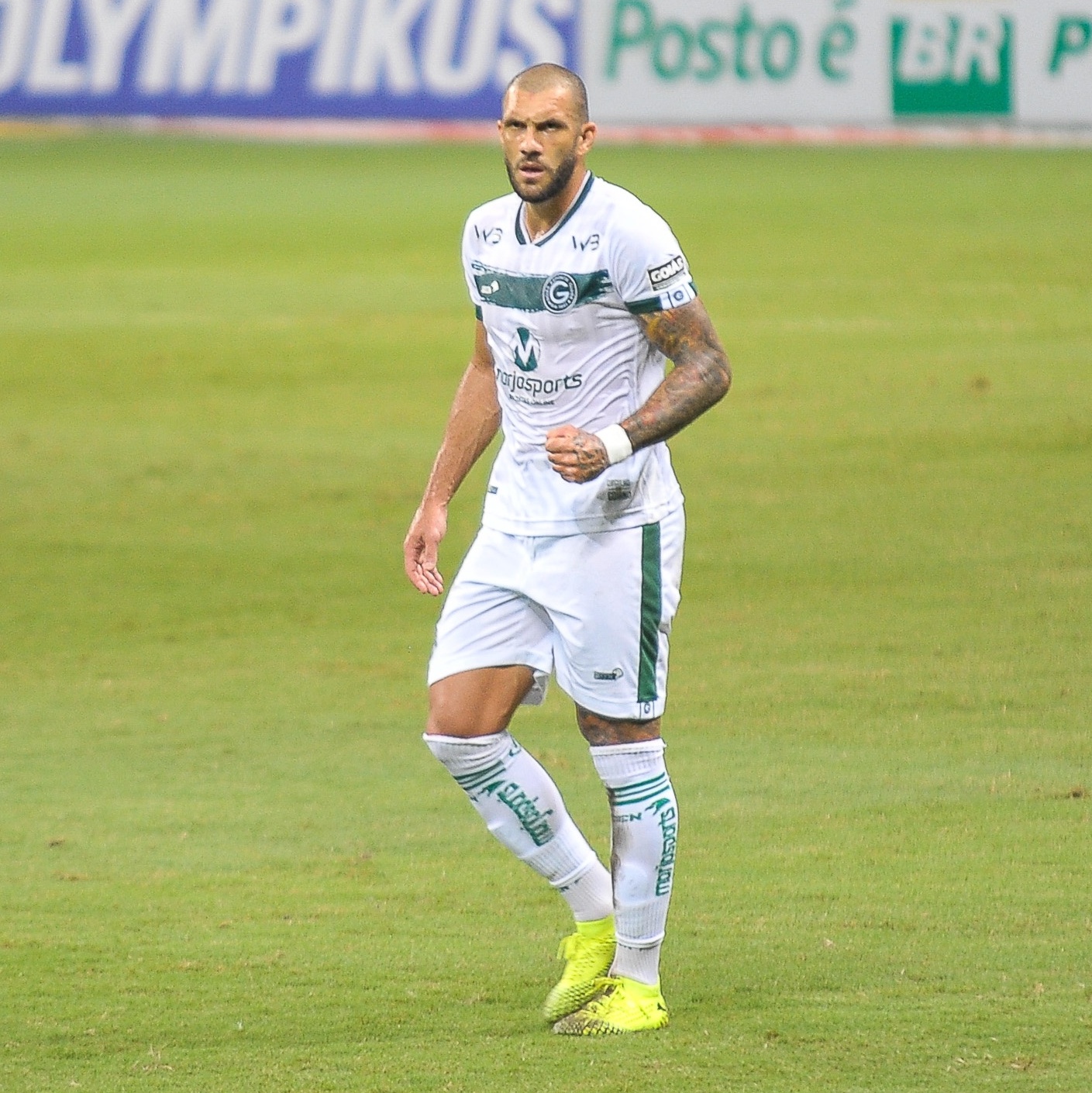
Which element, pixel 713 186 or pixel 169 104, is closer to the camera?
pixel 713 186

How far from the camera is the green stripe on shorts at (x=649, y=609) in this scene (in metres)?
4.64

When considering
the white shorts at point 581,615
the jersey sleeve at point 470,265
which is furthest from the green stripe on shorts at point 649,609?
the jersey sleeve at point 470,265

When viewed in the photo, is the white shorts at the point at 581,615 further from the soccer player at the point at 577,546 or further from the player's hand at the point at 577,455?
the player's hand at the point at 577,455

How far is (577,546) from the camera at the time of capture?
183 inches

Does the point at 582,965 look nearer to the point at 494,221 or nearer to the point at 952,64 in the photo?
the point at 494,221

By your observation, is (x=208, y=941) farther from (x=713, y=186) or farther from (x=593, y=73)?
(x=593, y=73)

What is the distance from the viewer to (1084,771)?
6.66 meters

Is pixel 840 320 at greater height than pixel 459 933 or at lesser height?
greater

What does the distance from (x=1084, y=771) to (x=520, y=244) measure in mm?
3013

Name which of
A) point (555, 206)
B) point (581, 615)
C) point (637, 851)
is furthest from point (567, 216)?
point (637, 851)

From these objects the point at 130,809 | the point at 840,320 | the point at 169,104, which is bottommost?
the point at 130,809

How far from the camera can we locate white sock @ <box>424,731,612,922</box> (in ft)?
15.4

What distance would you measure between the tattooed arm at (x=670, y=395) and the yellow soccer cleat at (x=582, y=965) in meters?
1.10

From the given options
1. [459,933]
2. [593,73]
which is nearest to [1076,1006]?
[459,933]
